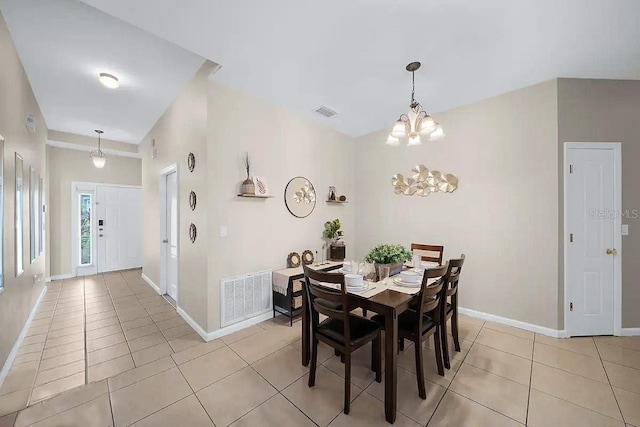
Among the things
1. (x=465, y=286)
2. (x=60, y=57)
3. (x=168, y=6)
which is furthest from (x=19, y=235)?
(x=465, y=286)

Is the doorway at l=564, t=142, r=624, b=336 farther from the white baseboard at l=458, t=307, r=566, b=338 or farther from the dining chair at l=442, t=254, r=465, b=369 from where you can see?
the dining chair at l=442, t=254, r=465, b=369

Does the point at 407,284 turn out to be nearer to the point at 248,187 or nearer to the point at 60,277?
the point at 248,187

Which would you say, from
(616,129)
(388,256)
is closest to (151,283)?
(388,256)

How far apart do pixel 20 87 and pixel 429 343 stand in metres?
5.26

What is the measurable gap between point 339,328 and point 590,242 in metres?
3.00

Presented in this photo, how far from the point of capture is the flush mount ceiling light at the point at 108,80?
296cm

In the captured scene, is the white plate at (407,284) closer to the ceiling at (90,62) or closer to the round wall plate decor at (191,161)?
the round wall plate decor at (191,161)

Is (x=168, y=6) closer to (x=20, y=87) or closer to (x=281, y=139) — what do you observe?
(x=281, y=139)

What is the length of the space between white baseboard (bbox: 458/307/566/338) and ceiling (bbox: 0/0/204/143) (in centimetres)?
450

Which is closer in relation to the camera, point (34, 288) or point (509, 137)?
point (509, 137)

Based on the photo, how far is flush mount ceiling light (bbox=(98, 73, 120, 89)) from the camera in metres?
2.96

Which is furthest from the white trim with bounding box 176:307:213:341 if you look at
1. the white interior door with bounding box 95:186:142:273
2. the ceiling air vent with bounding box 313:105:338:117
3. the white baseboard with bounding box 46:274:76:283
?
the white baseboard with bounding box 46:274:76:283

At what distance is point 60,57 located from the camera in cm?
268

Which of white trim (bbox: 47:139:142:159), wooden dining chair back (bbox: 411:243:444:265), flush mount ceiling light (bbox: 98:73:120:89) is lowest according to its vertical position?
wooden dining chair back (bbox: 411:243:444:265)
